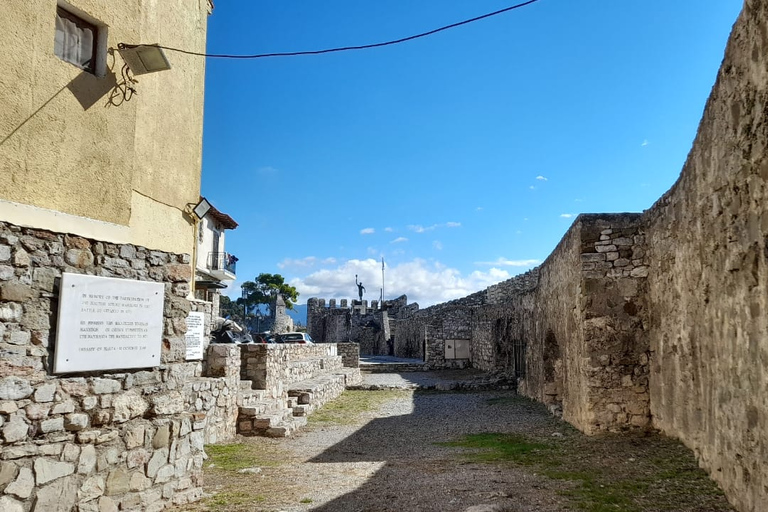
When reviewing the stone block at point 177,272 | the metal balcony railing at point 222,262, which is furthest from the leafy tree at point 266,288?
the stone block at point 177,272

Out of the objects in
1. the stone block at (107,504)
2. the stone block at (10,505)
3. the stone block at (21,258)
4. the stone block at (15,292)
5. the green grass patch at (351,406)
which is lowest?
the green grass patch at (351,406)

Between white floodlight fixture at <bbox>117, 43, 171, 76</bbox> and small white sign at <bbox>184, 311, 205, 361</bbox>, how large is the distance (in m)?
4.31

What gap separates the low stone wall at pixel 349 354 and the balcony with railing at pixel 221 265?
25.6ft

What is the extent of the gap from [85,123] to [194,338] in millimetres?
4347

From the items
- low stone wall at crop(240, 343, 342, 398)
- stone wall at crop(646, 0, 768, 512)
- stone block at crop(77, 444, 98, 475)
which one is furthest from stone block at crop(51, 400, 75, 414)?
low stone wall at crop(240, 343, 342, 398)

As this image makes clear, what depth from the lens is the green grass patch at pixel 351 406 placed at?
12.0m

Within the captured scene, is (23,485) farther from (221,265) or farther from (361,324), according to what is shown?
(361,324)

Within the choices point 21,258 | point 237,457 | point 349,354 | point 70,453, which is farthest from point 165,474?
point 349,354

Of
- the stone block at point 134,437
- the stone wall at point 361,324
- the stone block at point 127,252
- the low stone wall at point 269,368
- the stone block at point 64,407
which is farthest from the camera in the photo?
the stone wall at point 361,324

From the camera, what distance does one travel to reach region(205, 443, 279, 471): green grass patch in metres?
7.28

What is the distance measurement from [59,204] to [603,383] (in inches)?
301

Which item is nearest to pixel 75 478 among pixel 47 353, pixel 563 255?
pixel 47 353

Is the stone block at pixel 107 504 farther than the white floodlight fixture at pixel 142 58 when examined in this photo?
No

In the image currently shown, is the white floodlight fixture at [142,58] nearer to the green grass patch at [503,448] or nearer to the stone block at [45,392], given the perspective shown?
the stone block at [45,392]
